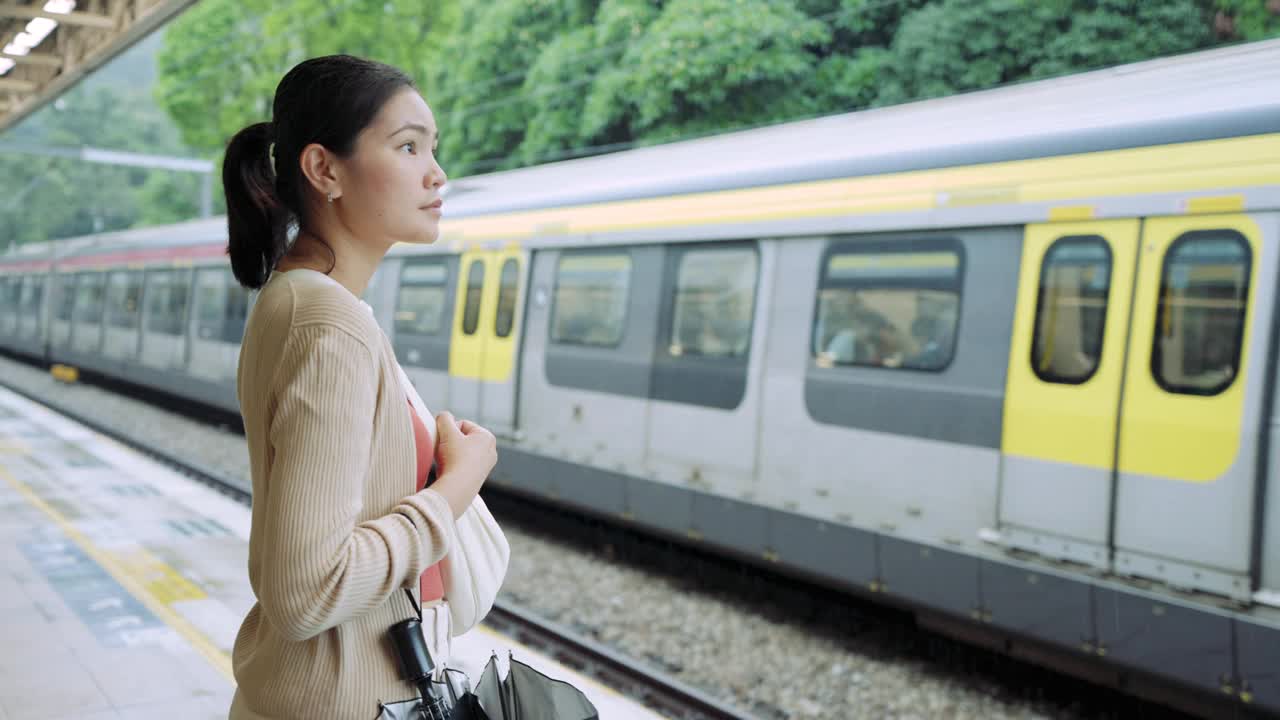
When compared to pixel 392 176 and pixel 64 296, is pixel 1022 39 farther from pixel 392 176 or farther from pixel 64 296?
pixel 64 296

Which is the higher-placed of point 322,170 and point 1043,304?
point 1043,304

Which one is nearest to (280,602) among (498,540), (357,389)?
(357,389)

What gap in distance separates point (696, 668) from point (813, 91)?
16125mm

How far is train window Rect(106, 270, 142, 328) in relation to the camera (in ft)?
67.5

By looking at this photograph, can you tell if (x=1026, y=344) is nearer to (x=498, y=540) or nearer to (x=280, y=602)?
(x=498, y=540)

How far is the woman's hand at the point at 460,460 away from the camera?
1466 millimetres

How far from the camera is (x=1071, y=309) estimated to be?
18.5 ft

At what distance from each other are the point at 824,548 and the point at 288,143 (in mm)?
5698

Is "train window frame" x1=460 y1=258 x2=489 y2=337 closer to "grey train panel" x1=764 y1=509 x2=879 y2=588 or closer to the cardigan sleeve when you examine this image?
"grey train panel" x1=764 y1=509 x2=879 y2=588

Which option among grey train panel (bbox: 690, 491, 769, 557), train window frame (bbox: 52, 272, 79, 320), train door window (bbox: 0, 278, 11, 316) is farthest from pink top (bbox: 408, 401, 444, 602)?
train door window (bbox: 0, 278, 11, 316)

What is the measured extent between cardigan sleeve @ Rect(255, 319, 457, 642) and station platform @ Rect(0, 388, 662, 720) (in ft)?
6.23

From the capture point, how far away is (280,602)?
4.33ft

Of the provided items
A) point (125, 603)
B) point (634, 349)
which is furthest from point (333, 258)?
point (634, 349)

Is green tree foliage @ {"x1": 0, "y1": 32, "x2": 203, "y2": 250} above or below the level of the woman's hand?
above
